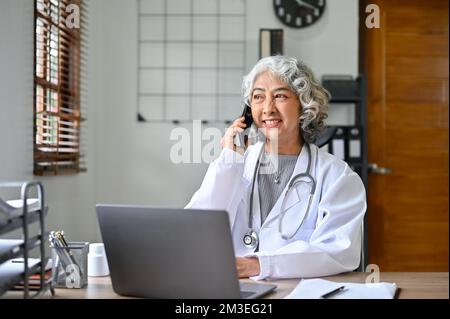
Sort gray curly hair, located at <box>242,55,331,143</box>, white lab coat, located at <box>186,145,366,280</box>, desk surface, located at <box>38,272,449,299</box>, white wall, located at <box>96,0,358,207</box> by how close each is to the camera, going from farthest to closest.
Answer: white wall, located at <box>96,0,358,207</box> < gray curly hair, located at <box>242,55,331,143</box> < white lab coat, located at <box>186,145,366,280</box> < desk surface, located at <box>38,272,449,299</box>

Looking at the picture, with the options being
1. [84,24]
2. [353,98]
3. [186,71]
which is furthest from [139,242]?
[353,98]

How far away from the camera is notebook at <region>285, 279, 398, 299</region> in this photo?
0.82m

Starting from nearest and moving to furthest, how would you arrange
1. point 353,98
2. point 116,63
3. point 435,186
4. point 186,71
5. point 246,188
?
point 246,188 < point 116,63 < point 186,71 < point 353,98 < point 435,186

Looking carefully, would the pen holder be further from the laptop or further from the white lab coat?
the white lab coat

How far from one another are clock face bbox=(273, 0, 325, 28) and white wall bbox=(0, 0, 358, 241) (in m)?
0.03

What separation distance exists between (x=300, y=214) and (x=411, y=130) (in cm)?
192

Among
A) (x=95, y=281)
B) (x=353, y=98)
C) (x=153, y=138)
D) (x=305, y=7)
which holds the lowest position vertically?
(x=95, y=281)

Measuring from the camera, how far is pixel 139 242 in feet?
2.58

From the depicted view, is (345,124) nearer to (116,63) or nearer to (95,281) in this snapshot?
(116,63)

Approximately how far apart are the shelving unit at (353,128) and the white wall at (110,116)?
0.57 m

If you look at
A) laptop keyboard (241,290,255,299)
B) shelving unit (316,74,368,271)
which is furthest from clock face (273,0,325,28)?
laptop keyboard (241,290,255,299)

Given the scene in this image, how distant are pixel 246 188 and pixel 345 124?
4.91ft

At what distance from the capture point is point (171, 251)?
77 centimetres

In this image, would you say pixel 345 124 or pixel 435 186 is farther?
pixel 435 186
